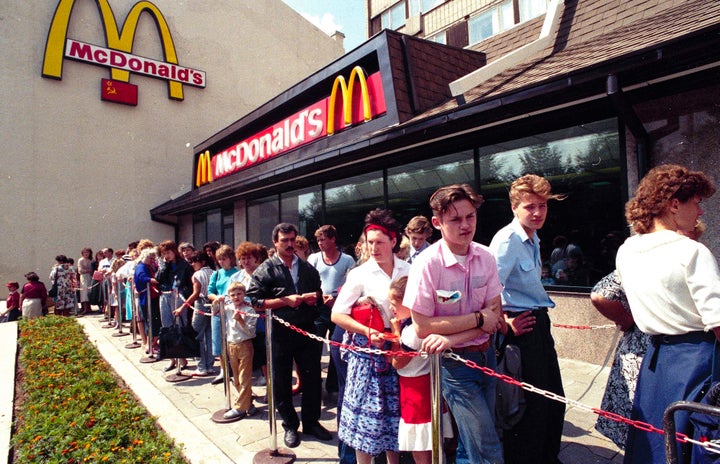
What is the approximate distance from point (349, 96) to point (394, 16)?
33.4 ft

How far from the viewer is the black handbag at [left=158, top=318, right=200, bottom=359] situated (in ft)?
18.4

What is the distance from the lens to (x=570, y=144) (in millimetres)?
5273

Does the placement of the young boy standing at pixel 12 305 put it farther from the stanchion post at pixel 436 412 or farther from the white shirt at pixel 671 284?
the white shirt at pixel 671 284

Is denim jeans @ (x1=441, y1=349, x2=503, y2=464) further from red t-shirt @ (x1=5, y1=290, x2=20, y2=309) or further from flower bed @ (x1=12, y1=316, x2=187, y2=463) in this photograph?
red t-shirt @ (x1=5, y1=290, x2=20, y2=309)

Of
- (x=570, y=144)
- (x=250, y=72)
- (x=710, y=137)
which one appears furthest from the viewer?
(x=250, y=72)

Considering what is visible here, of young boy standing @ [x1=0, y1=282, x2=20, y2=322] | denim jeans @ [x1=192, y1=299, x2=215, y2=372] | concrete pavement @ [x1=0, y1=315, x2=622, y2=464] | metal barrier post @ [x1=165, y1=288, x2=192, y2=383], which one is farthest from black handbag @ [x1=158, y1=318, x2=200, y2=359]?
young boy standing @ [x1=0, y1=282, x2=20, y2=322]

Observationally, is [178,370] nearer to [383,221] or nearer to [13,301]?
[383,221]

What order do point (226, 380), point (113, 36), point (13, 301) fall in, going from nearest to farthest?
point (226, 380) < point (13, 301) < point (113, 36)

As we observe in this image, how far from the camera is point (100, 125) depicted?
16891 millimetres

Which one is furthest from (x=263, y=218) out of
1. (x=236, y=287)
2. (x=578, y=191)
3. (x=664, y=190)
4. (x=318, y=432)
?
(x=664, y=190)

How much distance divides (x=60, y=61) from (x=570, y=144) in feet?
60.8

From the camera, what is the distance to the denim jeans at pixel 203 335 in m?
5.73

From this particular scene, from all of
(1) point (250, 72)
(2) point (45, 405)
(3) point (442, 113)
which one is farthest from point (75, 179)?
(3) point (442, 113)

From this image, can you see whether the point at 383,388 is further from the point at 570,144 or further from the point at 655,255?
the point at 570,144
